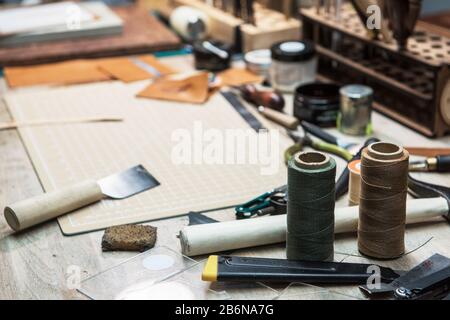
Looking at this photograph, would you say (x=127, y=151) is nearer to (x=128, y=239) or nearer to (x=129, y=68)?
(x=128, y=239)

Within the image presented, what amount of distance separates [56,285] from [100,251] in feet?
0.32

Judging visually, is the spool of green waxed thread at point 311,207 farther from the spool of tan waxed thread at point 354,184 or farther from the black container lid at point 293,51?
the black container lid at point 293,51

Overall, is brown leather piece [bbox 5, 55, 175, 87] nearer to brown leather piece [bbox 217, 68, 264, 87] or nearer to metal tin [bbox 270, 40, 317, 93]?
brown leather piece [bbox 217, 68, 264, 87]

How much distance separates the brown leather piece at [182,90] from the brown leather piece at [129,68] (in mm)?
87

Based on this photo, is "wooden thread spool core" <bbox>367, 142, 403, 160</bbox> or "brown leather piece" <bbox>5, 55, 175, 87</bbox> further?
"brown leather piece" <bbox>5, 55, 175, 87</bbox>

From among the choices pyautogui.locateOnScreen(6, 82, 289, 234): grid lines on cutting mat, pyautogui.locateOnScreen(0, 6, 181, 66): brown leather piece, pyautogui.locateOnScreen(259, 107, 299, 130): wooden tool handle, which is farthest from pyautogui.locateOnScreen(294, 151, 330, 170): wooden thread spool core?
pyautogui.locateOnScreen(0, 6, 181, 66): brown leather piece

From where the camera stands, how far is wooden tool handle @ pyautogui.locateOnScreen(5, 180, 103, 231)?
1.04 metres

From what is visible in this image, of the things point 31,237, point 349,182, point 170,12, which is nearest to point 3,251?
point 31,237

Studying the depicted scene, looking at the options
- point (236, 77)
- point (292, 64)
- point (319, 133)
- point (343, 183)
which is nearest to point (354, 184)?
point (343, 183)

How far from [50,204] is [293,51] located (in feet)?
2.26

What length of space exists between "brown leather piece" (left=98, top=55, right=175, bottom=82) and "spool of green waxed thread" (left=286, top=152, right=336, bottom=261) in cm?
85

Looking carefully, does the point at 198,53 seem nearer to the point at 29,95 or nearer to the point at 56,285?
the point at 29,95

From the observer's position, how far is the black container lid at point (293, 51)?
153 centimetres

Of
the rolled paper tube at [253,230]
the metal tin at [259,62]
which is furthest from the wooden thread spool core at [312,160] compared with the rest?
the metal tin at [259,62]
